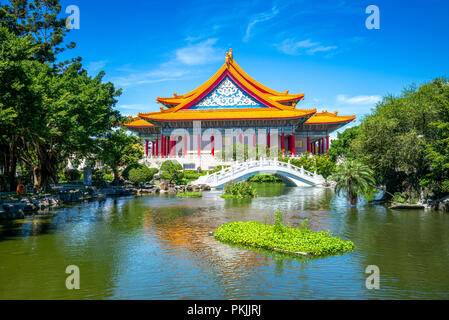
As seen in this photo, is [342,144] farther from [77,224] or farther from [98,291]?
[98,291]

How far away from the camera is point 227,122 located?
42156mm

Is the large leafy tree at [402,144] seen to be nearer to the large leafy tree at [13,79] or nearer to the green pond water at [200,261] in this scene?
the green pond water at [200,261]

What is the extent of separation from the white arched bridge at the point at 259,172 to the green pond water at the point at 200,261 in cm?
1422

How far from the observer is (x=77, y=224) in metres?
13.5

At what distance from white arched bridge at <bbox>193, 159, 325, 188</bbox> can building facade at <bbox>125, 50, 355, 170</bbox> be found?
807 cm

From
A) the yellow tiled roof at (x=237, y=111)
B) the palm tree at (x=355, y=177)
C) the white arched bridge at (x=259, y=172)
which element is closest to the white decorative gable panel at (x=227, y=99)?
the yellow tiled roof at (x=237, y=111)

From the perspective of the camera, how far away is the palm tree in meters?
16.6

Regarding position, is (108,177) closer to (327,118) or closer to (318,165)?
(318,165)

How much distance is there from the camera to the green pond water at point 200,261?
21.5 feet

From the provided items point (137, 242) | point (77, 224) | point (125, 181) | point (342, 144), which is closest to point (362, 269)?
point (137, 242)

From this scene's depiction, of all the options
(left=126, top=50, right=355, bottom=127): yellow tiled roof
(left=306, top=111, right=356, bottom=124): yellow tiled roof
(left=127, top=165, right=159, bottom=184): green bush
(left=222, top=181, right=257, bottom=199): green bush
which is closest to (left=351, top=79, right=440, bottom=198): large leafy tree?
(left=222, top=181, right=257, bottom=199): green bush

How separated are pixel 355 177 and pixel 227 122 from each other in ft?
87.1

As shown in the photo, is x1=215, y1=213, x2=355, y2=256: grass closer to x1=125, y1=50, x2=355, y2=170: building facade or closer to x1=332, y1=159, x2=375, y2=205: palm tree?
x1=332, y1=159, x2=375, y2=205: palm tree

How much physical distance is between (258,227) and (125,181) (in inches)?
864
